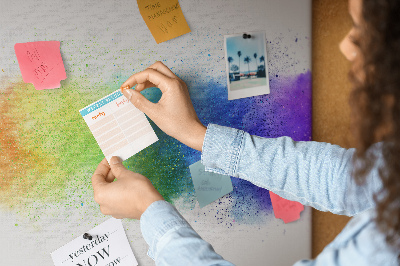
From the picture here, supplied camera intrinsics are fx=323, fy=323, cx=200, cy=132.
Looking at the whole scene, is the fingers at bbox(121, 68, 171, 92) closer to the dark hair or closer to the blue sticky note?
the blue sticky note

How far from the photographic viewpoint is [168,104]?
2.11 ft

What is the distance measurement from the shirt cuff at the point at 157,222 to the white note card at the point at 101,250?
9.4 inches

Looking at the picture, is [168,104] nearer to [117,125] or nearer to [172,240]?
[117,125]

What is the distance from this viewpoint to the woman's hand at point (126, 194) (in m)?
Result: 0.54

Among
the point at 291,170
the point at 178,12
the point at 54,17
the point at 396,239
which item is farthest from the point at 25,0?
the point at 396,239

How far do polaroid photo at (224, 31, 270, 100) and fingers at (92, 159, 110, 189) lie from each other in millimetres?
325

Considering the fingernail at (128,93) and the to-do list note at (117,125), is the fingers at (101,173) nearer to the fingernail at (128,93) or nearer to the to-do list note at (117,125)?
the to-do list note at (117,125)

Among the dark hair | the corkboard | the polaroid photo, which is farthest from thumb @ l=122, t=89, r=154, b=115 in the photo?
the corkboard

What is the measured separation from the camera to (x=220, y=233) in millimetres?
811

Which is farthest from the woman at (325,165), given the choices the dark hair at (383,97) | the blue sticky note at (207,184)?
the blue sticky note at (207,184)

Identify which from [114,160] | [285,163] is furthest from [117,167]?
[285,163]

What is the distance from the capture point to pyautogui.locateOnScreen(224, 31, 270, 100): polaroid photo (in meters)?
0.77

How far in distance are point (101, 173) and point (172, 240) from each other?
0.25 meters

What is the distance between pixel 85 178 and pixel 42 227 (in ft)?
0.43
